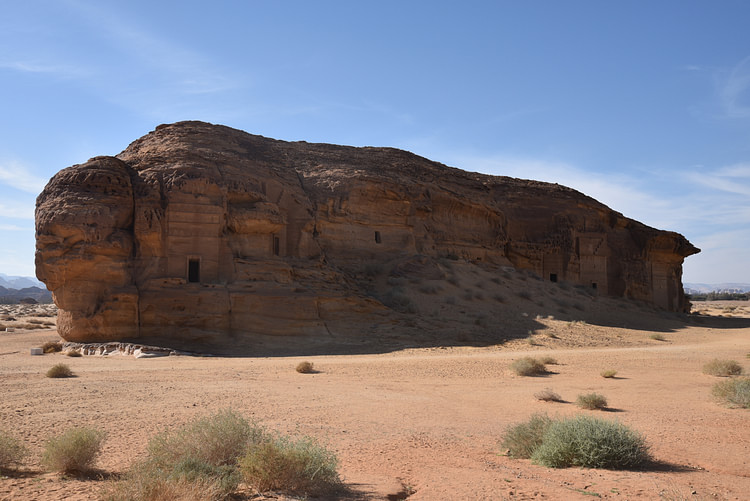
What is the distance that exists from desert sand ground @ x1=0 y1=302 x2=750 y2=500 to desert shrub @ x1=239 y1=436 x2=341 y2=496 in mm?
172

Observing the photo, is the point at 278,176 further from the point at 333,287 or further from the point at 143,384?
the point at 143,384

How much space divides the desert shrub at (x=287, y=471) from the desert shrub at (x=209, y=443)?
53cm

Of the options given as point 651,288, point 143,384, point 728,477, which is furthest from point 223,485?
point 651,288

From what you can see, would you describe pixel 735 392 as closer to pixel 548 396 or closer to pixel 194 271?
pixel 548 396

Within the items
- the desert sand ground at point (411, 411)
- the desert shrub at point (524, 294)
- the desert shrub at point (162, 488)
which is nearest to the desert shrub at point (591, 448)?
the desert sand ground at point (411, 411)

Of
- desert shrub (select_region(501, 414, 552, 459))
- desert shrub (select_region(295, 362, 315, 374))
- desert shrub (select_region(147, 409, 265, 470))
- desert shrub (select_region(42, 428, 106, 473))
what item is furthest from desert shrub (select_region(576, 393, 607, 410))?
desert shrub (select_region(42, 428, 106, 473))

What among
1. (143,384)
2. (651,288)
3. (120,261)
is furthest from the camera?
(651,288)

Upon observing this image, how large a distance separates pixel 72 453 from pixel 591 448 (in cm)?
571

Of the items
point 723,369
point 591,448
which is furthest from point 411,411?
point 723,369

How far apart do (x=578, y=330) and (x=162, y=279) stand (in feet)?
59.8

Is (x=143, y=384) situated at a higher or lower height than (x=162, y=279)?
lower

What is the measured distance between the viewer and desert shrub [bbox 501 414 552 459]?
7137 millimetres

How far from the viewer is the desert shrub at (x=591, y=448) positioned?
6453 mm

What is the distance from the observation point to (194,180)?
22.4 metres
